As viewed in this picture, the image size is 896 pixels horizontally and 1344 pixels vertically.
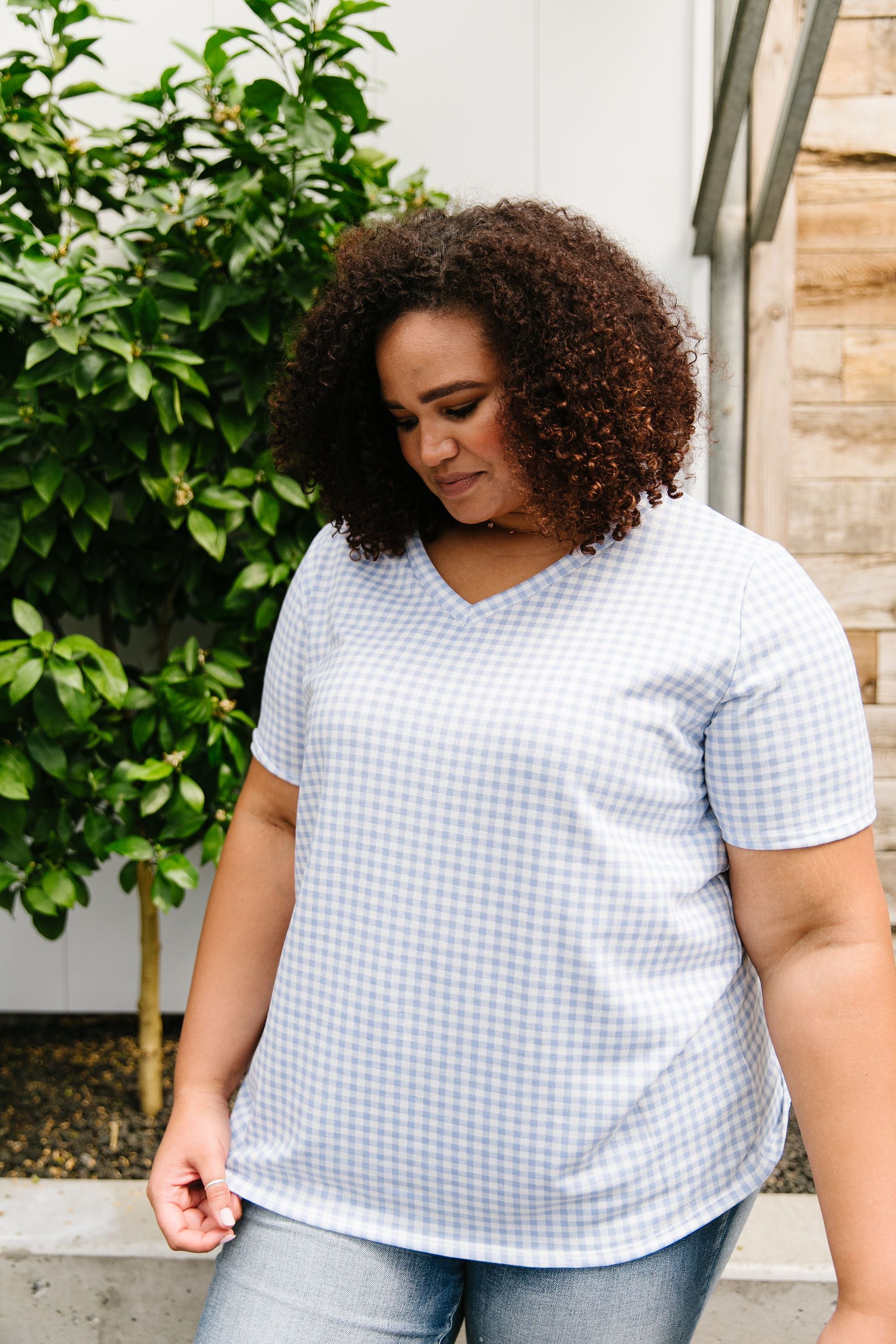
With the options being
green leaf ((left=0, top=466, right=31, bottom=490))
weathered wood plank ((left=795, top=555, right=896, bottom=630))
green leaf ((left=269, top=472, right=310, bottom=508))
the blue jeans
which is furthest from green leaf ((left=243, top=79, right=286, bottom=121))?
the blue jeans

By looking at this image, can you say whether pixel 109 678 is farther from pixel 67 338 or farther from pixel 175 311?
pixel 175 311

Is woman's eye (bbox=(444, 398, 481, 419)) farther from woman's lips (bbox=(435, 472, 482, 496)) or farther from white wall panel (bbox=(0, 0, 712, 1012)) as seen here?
white wall panel (bbox=(0, 0, 712, 1012))

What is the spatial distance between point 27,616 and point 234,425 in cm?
46

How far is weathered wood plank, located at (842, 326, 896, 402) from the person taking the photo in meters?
1.97

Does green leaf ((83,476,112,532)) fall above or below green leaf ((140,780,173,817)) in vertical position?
above

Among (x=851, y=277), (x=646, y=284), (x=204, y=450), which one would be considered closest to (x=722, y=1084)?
(x=646, y=284)

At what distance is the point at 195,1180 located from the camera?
99cm

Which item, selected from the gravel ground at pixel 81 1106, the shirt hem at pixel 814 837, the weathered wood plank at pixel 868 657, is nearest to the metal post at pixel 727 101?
the weathered wood plank at pixel 868 657

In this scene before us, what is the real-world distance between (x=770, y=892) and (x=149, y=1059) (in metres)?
1.41

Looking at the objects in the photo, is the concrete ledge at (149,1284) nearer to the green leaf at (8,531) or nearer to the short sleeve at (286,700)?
the short sleeve at (286,700)

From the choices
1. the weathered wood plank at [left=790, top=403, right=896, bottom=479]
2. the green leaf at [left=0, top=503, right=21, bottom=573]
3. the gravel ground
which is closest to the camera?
the green leaf at [left=0, top=503, right=21, bottom=573]

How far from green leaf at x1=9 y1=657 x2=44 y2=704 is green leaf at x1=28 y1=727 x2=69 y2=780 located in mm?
135

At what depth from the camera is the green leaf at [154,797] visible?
5.17 ft

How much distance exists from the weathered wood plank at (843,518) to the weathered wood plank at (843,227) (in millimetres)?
450
